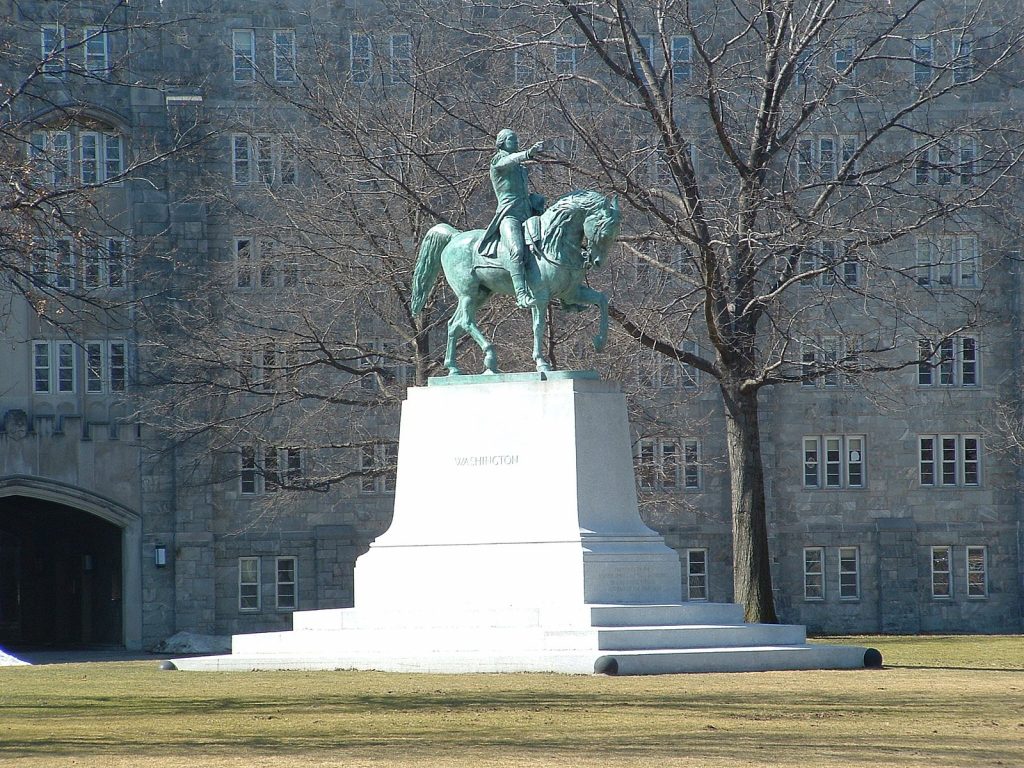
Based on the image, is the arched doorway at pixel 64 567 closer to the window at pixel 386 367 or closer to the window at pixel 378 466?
the window at pixel 378 466

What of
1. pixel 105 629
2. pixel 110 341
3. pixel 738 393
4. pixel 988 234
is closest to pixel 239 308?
pixel 110 341

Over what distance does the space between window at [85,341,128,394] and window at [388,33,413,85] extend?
877 centimetres

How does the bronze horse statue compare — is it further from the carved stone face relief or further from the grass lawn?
the carved stone face relief

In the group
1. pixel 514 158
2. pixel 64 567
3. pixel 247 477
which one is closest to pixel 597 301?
pixel 514 158

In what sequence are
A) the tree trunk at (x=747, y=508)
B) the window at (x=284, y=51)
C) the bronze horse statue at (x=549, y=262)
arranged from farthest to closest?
the window at (x=284, y=51), the tree trunk at (x=747, y=508), the bronze horse statue at (x=549, y=262)

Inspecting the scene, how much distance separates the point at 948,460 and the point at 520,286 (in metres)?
27.0

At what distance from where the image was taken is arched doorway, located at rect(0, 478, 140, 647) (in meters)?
41.2

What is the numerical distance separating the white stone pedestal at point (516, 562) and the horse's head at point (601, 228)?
1518 mm

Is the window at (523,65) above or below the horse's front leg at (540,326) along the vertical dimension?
above

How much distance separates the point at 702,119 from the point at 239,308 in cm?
1251

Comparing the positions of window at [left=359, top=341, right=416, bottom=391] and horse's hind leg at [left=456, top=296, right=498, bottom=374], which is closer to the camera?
horse's hind leg at [left=456, top=296, right=498, bottom=374]

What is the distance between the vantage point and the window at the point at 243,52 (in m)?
42.9

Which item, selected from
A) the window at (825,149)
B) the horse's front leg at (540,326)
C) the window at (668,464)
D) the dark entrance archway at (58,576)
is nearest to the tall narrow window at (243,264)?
the dark entrance archway at (58,576)

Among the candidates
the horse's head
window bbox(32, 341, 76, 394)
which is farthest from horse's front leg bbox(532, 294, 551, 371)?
window bbox(32, 341, 76, 394)
